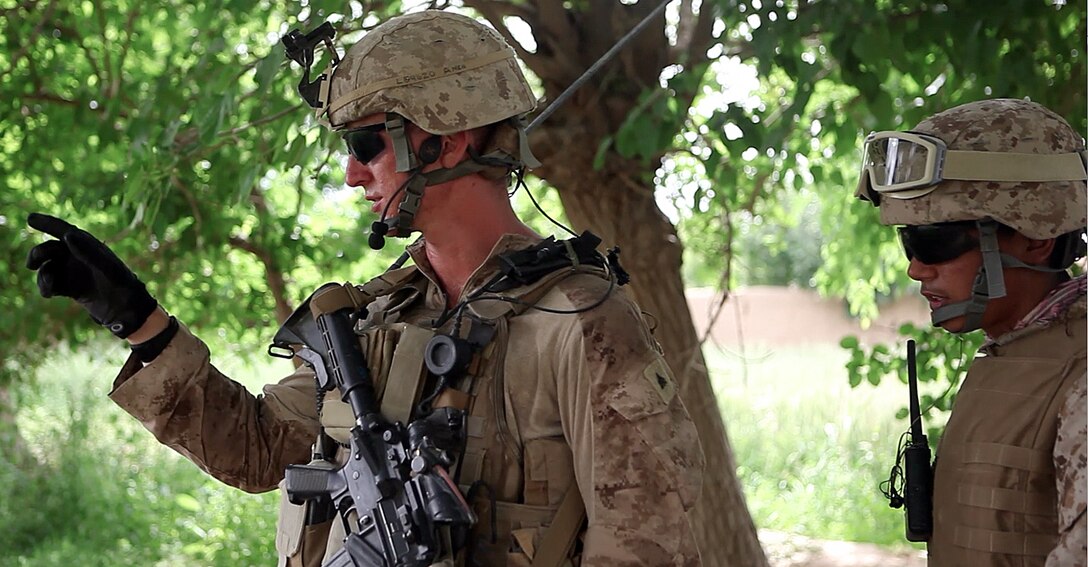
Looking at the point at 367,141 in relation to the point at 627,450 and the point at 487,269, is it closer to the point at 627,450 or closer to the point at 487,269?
the point at 487,269

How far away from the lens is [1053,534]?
194 cm

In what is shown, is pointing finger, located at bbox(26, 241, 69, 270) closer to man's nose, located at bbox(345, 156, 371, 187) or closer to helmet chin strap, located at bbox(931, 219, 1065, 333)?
man's nose, located at bbox(345, 156, 371, 187)

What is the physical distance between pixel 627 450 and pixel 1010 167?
0.87 m

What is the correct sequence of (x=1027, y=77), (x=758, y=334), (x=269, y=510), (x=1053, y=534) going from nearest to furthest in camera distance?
(x=1053, y=534) → (x=1027, y=77) → (x=269, y=510) → (x=758, y=334)

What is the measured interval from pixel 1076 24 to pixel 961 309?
248cm

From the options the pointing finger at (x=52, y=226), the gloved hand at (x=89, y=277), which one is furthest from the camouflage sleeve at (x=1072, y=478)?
the pointing finger at (x=52, y=226)

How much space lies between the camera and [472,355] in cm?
201

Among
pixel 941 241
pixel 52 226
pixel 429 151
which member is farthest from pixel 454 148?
pixel 941 241

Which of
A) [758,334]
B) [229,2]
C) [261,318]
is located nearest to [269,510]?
[261,318]

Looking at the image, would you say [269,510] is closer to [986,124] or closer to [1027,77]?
[1027,77]

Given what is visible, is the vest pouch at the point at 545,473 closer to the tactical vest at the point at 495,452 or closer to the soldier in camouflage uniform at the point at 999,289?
the tactical vest at the point at 495,452

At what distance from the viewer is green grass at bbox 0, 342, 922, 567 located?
7.42 m

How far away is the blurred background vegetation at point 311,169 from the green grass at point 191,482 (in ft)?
0.09

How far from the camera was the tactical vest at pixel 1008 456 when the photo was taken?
1.94 meters
